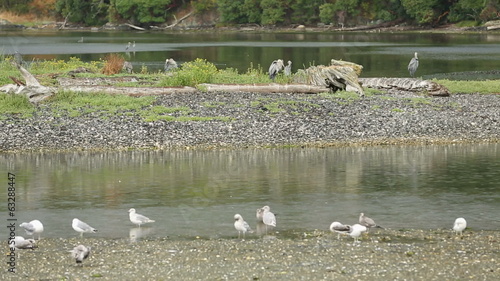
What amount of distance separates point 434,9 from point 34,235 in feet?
369

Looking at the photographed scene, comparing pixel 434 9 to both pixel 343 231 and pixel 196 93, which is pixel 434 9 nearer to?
pixel 196 93

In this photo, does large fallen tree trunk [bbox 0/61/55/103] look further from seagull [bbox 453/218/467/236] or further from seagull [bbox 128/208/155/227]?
seagull [bbox 453/218/467/236]

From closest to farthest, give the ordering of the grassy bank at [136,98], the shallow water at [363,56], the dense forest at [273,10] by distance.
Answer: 1. the grassy bank at [136,98]
2. the shallow water at [363,56]
3. the dense forest at [273,10]

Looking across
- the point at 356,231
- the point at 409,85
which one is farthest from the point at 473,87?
the point at 356,231

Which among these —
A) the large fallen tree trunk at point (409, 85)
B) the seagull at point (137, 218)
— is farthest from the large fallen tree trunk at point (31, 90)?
the seagull at point (137, 218)

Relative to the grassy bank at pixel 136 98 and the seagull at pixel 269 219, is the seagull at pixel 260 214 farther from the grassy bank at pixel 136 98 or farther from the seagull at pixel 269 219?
the grassy bank at pixel 136 98

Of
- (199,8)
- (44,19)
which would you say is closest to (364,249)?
(199,8)

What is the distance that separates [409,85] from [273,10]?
104321mm

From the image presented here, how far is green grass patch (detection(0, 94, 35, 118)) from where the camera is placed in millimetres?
31250

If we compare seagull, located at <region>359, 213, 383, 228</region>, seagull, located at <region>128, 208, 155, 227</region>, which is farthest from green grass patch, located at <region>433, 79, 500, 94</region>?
seagull, located at <region>128, 208, 155, 227</region>

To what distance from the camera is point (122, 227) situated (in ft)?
62.5

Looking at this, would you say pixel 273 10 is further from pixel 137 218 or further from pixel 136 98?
pixel 137 218

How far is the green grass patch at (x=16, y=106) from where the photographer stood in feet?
103

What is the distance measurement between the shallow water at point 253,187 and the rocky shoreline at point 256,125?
2.32 feet
